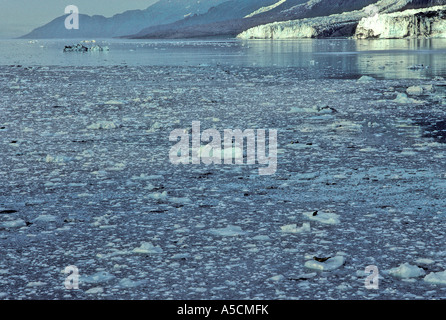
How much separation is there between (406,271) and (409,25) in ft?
374

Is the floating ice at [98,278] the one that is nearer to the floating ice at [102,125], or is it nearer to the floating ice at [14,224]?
the floating ice at [14,224]

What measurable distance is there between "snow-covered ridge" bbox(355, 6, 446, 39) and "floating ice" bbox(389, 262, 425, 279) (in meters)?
109

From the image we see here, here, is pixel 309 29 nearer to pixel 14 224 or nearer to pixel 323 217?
pixel 323 217

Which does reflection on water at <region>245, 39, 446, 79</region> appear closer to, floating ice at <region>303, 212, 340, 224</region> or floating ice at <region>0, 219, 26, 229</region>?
floating ice at <region>303, 212, 340, 224</region>

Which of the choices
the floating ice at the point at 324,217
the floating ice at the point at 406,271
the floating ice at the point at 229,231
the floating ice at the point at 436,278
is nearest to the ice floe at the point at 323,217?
the floating ice at the point at 324,217

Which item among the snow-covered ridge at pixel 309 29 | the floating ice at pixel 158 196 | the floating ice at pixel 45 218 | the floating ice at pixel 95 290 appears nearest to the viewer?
Answer: the floating ice at pixel 95 290

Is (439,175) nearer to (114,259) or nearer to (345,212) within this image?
(345,212)

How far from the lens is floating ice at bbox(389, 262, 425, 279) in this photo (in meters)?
3.50

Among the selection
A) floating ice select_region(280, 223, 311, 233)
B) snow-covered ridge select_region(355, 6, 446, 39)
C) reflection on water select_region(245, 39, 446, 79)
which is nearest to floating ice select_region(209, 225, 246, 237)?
floating ice select_region(280, 223, 311, 233)

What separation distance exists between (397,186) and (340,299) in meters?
2.54

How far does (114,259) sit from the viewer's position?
12.6ft

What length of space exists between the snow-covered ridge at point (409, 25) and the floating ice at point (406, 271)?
4308 inches

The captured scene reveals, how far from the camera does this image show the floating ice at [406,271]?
11.5 ft
